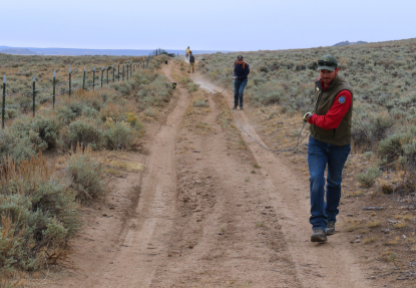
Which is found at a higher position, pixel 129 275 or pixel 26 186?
pixel 26 186

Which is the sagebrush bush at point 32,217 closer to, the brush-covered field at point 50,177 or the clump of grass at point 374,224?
the brush-covered field at point 50,177

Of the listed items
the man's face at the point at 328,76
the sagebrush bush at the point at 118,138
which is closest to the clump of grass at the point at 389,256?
the man's face at the point at 328,76

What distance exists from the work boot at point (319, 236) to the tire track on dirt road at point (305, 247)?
90 millimetres

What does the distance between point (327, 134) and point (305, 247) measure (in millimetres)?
1374

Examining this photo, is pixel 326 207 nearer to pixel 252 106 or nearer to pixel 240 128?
pixel 240 128

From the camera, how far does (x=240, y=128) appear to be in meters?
13.2

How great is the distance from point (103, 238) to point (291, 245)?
2388 mm

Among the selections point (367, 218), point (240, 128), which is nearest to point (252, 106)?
point (240, 128)

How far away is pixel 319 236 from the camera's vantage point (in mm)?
4688

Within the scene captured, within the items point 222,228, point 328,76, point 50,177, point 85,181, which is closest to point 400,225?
point 328,76

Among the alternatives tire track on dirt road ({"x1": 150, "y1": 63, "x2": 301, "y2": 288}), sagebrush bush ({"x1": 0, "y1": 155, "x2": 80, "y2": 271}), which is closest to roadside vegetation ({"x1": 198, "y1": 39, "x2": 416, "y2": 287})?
tire track on dirt road ({"x1": 150, "y1": 63, "x2": 301, "y2": 288})

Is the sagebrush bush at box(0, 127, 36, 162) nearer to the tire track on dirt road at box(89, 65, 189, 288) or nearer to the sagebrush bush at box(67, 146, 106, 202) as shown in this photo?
the sagebrush bush at box(67, 146, 106, 202)

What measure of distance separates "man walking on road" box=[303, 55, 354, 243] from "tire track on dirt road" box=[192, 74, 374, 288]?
0.72 feet

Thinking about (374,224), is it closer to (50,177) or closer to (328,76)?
(328,76)
